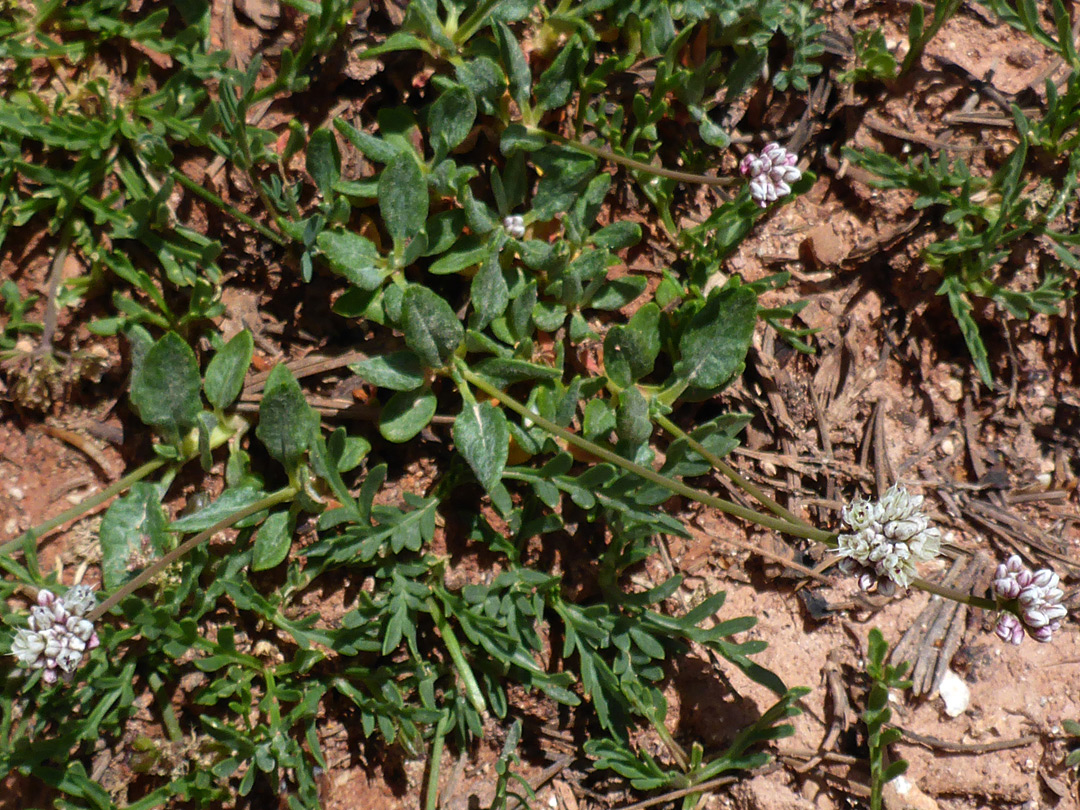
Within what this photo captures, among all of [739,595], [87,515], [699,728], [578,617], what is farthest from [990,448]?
[87,515]

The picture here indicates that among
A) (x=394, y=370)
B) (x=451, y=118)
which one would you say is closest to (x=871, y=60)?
(x=451, y=118)

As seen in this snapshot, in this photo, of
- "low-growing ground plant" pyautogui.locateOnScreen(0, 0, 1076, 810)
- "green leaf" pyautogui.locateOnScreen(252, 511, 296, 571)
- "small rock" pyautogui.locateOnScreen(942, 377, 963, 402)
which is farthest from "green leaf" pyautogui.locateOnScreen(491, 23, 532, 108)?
"small rock" pyautogui.locateOnScreen(942, 377, 963, 402)

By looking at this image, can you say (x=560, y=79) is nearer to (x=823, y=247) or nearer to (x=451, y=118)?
(x=451, y=118)

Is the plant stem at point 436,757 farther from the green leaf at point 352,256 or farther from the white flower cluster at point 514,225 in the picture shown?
the white flower cluster at point 514,225

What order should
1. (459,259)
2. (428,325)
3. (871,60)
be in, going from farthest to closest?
(871,60) < (459,259) < (428,325)

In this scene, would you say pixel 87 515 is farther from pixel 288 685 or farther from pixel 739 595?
pixel 739 595

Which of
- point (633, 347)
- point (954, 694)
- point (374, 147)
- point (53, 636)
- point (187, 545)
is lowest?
point (954, 694)
